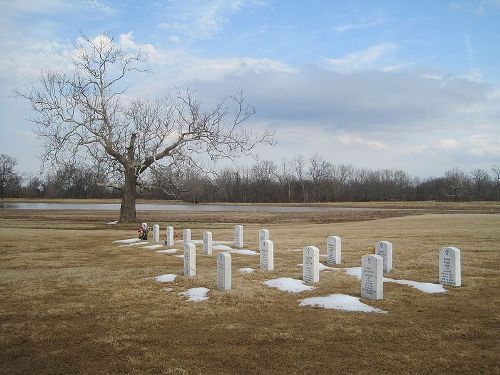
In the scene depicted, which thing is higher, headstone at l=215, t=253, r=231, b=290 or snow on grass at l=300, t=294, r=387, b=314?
headstone at l=215, t=253, r=231, b=290

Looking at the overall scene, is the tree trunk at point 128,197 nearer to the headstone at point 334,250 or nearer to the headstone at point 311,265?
the headstone at point 334,250

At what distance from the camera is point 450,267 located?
10.3 meters

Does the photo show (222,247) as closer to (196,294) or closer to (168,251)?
(168,251)

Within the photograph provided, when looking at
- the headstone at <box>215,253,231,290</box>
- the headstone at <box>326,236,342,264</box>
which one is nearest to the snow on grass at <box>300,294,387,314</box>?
the headstone at <box>215,253,231,290</box>

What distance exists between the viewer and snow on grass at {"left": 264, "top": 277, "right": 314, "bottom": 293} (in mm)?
10117

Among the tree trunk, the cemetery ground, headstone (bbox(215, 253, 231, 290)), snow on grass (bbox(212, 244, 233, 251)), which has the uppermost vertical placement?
the tree trunk

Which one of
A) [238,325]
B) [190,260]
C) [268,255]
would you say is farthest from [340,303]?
[190,260]

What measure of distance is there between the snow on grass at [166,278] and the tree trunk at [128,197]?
841 inches

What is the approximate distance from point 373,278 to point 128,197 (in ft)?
86.8

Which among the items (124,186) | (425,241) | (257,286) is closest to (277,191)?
(124,186)

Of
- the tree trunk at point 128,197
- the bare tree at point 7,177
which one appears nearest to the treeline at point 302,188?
the bare tree at point 7,177

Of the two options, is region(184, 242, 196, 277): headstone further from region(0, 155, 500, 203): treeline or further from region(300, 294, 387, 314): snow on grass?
region(0, 155, 500, 203): treeline

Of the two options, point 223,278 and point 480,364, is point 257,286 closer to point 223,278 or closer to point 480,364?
point 223,278

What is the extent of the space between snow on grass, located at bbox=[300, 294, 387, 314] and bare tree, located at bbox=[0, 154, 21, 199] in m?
119
